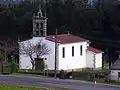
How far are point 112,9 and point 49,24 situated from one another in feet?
36.1

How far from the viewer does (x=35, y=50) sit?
2415 inches

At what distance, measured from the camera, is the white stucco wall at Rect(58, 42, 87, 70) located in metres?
62.2

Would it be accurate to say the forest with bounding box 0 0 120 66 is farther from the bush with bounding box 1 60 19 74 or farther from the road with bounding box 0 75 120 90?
the road with bounding box 0 75 120 90

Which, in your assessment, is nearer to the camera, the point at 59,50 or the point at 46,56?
the point at 46,56

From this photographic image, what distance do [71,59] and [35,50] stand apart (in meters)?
Result: 4.74

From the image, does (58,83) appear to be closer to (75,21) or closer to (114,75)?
(114,75)

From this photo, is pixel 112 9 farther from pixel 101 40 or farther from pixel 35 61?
pixel 35 61

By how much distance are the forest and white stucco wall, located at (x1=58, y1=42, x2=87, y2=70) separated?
898cm

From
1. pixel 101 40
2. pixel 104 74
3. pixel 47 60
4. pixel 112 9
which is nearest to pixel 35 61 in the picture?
pixel 47 60

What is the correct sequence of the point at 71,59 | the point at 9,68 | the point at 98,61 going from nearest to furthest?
the point at 9,68, the point at 71,59, the point at 98,61

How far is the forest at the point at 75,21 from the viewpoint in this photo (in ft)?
261

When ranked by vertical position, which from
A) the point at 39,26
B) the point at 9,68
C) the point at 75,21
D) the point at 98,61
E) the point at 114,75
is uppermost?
the point at 75,21

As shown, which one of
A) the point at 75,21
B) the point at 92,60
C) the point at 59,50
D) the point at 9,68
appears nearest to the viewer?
the point at 9,68

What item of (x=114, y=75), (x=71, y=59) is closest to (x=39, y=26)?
(x=71, y=59)
